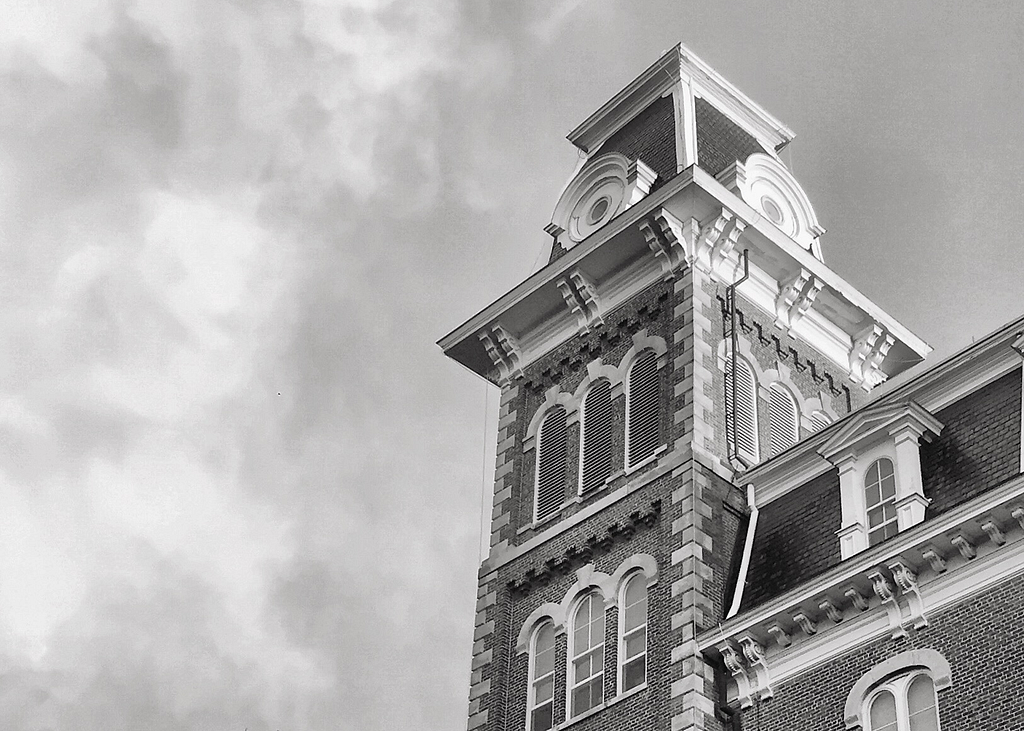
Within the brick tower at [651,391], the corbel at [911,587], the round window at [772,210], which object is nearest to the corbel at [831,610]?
the corbel at [911,587]

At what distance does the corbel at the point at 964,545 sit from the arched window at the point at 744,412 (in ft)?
26.5

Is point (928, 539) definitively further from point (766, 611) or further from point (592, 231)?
point (592, 231)

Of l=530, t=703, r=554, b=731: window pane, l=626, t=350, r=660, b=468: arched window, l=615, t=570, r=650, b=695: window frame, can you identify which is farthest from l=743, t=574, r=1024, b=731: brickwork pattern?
l=626, t=350, r=660, b=468: arched window

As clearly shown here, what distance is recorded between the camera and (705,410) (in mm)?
33250

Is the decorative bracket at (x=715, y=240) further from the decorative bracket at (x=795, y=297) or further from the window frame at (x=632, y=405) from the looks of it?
the window frame at (x=632, y=405)

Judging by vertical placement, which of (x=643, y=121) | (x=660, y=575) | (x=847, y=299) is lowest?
(x=660, y=575)

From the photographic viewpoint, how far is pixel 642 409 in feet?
114

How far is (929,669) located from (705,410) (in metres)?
8.95

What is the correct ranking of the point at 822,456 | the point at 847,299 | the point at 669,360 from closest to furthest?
the point at 822,456 < the point at 669,360 < the point at 847,299

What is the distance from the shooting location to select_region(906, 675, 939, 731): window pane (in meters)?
25.1

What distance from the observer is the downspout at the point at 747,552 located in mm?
30031

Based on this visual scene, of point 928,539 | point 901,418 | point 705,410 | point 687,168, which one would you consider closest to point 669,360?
point 705,410

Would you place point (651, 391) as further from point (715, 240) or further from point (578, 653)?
point (578, 653)

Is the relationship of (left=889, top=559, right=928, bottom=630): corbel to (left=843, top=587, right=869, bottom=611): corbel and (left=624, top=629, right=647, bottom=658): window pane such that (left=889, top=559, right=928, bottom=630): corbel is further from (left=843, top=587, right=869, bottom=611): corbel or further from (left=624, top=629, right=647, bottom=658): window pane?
(left=624, top=629, right=647, bottom=658): window pane
